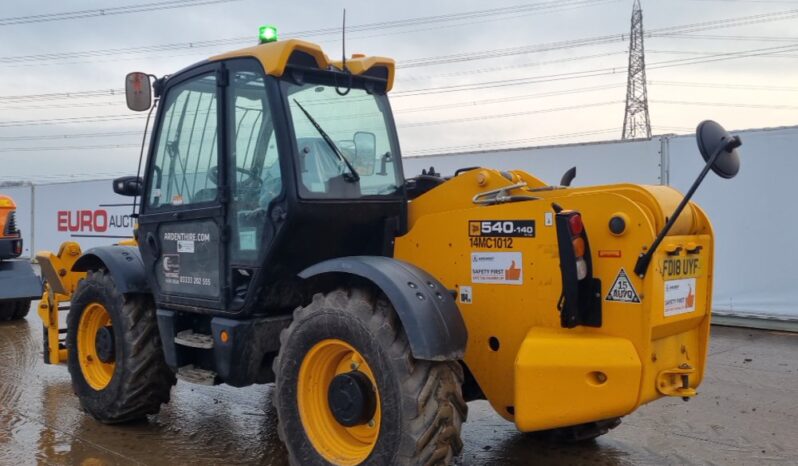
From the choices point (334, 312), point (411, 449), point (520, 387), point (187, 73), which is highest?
point (187, 73)

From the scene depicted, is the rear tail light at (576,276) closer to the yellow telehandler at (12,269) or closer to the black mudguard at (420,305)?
the black mudguard at (420,305)

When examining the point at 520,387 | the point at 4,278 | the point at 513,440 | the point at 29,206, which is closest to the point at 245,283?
the point at 520,387

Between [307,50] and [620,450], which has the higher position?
[307,50]

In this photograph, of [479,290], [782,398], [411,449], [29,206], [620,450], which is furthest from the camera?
[29,206]

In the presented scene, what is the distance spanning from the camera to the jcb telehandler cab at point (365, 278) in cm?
357

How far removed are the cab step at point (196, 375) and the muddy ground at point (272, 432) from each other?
0.51 meters

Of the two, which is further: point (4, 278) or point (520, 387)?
point (4, 278)

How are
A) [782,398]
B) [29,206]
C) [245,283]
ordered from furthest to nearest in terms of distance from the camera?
[29,206] < [782,398] < [245,283]

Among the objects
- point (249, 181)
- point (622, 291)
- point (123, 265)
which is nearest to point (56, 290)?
point (123, 265)

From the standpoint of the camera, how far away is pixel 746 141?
31.6 ft

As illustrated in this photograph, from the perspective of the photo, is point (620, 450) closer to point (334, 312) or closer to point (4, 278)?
point (334, 312)

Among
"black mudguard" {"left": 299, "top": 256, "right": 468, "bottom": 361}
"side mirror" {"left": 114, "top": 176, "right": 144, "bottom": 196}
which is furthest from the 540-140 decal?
"side mirror" {"left": 114, "top": 176, "right": 144, "bottom": 196}

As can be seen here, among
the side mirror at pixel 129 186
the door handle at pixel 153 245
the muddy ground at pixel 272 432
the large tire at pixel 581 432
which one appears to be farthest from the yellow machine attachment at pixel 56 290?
the large tire at pixel 581 432

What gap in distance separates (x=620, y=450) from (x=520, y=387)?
5.46ft
